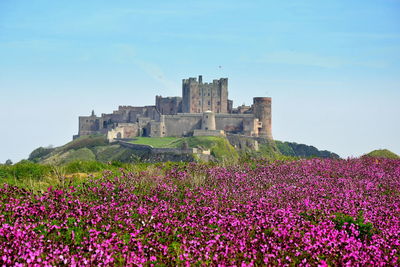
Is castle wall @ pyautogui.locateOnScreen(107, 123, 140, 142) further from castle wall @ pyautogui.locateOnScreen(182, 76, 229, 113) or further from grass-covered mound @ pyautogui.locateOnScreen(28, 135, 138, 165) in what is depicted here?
castle wall @ pyautogui.locateOnScreen(182, 76, 229, 113)

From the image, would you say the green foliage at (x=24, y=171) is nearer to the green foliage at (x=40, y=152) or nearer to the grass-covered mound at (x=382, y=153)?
the grass-covered mound at (x=382, y=153)

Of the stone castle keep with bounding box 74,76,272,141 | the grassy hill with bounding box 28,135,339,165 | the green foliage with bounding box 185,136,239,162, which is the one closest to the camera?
the green foliage with bounding box 185,136,239,162

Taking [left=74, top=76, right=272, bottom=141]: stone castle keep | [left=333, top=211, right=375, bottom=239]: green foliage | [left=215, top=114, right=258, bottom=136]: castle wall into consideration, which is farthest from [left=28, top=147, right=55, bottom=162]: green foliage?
[left=333, top=211, right=375, bottom=239]: green foliage

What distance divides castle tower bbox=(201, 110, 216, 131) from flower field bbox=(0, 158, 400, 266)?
89612 millimetres

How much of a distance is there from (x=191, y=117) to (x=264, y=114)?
54.3 feet

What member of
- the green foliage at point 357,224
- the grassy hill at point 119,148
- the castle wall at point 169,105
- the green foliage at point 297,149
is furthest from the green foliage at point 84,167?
the castle wall at point 169,105

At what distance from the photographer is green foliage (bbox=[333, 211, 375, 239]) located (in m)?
10.8

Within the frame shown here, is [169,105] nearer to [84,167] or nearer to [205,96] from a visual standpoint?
[205,96]

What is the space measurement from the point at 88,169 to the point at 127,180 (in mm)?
8054

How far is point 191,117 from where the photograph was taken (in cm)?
10900

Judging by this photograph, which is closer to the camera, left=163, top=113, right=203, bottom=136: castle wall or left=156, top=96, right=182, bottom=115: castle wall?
left=163, top=113, right=203, bottom=136: castle wall

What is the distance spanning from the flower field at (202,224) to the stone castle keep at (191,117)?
3367 inches

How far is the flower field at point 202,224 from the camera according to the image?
868 cm

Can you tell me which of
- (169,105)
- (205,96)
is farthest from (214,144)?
(169,105)
